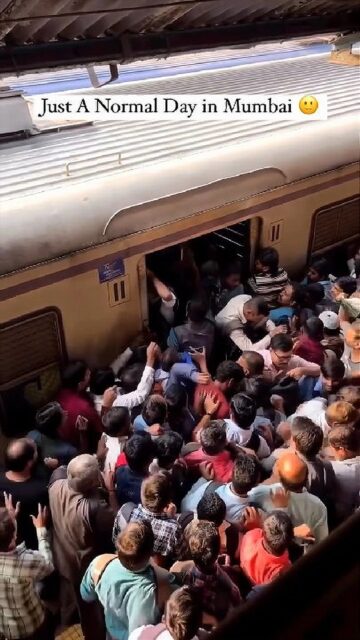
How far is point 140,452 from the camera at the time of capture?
2.58 m

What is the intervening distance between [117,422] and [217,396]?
25.5 inches

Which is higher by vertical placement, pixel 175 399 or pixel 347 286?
pixel 347 286

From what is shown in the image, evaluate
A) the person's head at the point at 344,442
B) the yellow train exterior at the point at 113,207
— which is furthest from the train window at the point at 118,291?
the person's head at the point at 344,442

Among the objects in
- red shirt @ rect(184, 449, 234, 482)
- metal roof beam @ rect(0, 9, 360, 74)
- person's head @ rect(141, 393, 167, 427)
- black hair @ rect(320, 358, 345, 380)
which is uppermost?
metal roof beam @ rect(0, 9, 360, 74)

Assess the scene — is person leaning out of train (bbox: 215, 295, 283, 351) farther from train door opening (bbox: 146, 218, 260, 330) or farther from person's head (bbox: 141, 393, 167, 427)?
person's head (bbox: 141, 393, 167, 427)

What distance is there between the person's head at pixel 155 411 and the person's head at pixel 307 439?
0.63 meters

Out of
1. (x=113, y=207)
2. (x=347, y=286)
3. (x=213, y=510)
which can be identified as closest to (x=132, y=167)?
(x=113, y=207)

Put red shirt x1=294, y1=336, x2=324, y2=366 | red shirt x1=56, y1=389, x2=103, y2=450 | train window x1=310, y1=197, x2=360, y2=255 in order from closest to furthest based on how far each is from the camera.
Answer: red shirt x1=56, y1=389, x2=103, y2=450 < red shirt x1=294, y1=336, x2=324, y2=366 < train window x1=310, y1=197, x2=360, y2=255

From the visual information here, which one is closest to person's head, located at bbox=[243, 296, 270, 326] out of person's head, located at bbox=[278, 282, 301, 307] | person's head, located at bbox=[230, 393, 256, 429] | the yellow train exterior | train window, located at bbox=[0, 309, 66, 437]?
person's head, located at bbox=[278, 282, 301, 307]

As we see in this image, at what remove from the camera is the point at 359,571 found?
2.00 feet

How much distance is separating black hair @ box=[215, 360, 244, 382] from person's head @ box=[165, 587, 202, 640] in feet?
4.50

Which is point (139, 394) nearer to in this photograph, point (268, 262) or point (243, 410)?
point (243, 410)

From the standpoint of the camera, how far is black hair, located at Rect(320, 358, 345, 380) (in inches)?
129

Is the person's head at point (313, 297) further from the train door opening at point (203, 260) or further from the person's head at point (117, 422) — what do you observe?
the person's head at point (117, 422)
